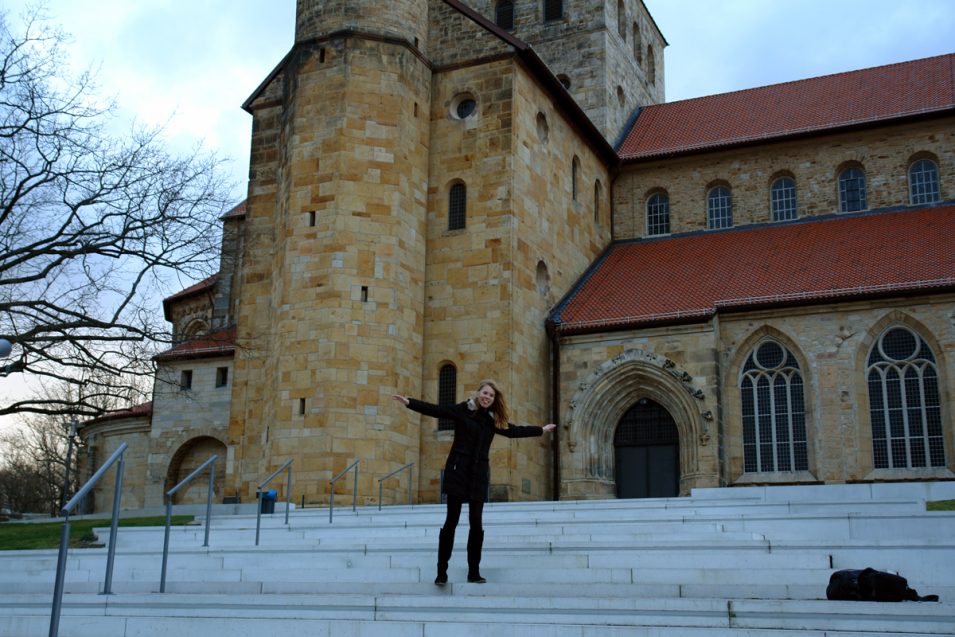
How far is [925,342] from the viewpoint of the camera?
972 inches

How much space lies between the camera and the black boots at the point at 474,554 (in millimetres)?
10539

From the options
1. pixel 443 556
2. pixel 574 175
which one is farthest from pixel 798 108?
pixel 443 556

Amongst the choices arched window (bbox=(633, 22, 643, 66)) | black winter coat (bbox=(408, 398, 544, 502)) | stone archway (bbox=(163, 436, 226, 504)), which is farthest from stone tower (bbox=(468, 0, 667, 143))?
black winter coat (bbox=(408, 398, 544, 502))

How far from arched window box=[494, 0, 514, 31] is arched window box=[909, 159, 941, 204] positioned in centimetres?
1418

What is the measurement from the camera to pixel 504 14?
3778 cm

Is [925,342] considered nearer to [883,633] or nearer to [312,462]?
[312,462]

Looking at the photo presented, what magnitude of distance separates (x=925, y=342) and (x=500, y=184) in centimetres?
1023

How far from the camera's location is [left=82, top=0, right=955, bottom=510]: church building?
79.9 ft

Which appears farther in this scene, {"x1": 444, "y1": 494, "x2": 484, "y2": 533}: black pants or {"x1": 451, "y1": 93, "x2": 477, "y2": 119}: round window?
{"x1": 451, "y1": 93, "x2": 477, "y2": 119}: round window

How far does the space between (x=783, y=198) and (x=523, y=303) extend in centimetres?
1016

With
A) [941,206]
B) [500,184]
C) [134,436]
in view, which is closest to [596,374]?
[500,184]

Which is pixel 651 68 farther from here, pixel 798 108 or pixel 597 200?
pixel 597 200

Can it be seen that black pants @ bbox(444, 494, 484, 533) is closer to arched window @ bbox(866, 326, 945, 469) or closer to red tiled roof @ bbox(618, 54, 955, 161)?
arched window @ bbox(866, 326, 945, 469)

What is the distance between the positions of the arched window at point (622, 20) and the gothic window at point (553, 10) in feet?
8.03
